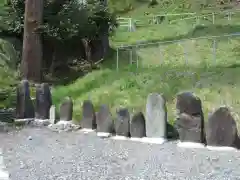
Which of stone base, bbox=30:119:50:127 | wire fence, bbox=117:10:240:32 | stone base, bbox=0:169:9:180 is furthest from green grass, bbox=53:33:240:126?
wire fence, bbox=117:10:240:32

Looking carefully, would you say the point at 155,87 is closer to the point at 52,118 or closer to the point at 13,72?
the point at 52,118

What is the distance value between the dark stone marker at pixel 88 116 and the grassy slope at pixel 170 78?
0.91m

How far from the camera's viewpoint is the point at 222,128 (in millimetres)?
6992

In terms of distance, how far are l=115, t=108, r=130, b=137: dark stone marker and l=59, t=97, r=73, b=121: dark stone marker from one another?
1.44m

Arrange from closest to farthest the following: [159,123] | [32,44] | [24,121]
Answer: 1. [159,123]
2. [24,121]
3. [32,44]

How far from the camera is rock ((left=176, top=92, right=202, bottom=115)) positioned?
7.29m

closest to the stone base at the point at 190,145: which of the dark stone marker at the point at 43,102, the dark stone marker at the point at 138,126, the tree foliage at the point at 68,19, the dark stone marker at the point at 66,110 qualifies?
the dark stone marker at the point at 138,126

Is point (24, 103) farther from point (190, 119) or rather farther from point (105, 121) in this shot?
point (190, 119)

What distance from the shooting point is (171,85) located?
10727 millimetres

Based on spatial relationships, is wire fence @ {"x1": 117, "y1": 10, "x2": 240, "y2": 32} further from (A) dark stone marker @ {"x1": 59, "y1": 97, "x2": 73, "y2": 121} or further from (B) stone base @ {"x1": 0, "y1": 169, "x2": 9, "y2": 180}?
(B) stone base @ {"x1": 0, "y1": 169, "x2": 9, "y2": 180}

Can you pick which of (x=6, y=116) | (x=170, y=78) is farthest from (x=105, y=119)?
(x=6, y=116)

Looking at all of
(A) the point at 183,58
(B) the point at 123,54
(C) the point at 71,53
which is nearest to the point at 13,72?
(C) the point at 71,53

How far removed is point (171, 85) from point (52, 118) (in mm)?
2902

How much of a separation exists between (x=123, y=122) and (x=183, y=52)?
7852mm
